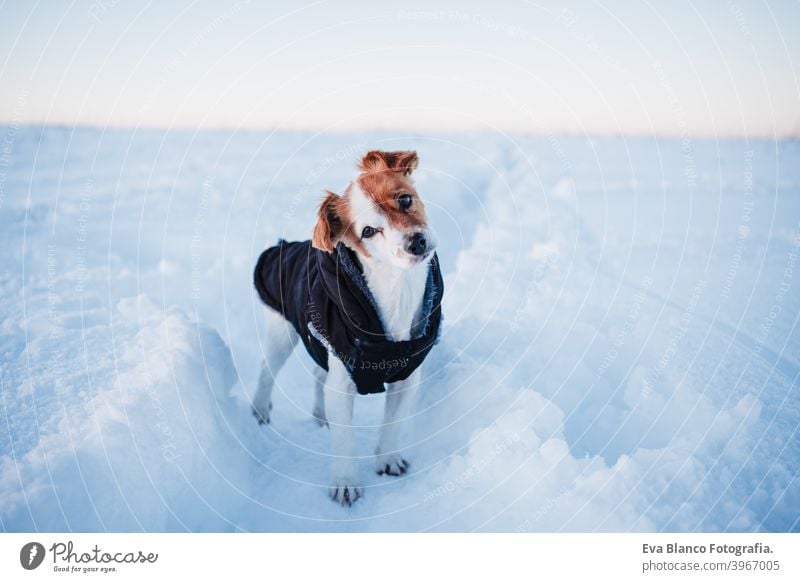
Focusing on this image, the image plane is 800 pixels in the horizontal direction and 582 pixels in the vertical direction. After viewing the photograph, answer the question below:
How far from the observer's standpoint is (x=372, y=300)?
262cm

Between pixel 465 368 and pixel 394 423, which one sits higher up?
pixel 465 368

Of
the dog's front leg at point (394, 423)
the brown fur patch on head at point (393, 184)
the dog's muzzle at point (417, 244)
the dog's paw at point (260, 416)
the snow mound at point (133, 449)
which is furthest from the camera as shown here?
the dog's paw at point (260, 416)

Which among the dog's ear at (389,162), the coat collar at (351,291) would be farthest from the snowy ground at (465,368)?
the coat collar at (351,291)

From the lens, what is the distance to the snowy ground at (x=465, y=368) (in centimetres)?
245

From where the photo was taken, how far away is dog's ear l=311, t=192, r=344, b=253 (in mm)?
2533

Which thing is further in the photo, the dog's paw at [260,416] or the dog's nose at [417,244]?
the dog's paw at [260,416]

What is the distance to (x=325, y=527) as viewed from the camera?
2.63 meters

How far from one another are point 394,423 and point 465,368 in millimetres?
669

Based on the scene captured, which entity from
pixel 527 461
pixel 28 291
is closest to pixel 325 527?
pixel 527 461

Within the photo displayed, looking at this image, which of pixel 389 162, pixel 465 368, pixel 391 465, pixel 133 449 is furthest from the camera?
pixel 465 368

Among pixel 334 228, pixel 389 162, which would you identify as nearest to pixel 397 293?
pixel 334 228

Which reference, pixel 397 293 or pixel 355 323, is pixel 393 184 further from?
pixel 355 323

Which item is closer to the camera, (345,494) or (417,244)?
(417,244)

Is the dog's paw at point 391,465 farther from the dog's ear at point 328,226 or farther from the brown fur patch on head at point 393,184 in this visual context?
the brown fur patch on head at point 393,184
